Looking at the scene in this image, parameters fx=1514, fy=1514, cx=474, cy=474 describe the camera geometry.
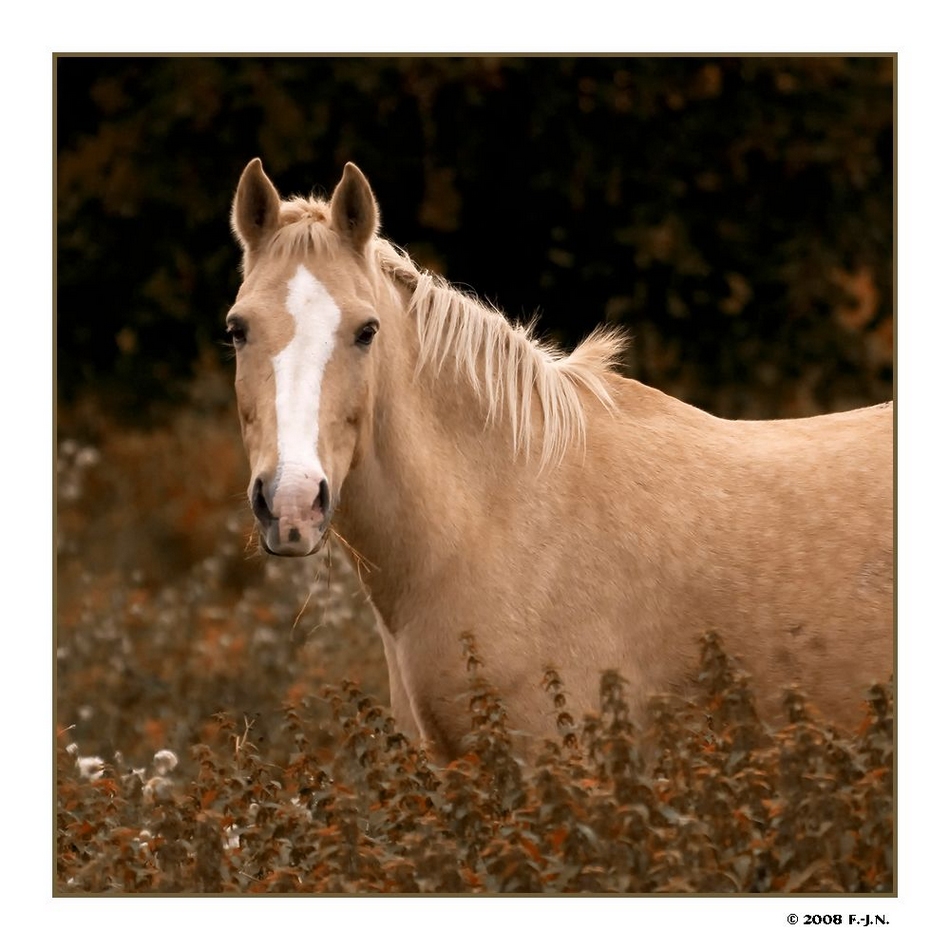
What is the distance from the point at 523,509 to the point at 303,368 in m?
1.00

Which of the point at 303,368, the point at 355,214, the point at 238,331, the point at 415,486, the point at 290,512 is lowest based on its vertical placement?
the point at 290,512

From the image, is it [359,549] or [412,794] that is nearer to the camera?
[412,794]

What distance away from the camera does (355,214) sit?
488 cm

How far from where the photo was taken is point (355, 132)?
10.3 meters

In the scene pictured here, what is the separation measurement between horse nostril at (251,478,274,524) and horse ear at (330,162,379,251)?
97 cm

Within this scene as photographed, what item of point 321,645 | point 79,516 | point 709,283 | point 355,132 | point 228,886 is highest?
point 355,132

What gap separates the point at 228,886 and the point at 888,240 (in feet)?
27.2

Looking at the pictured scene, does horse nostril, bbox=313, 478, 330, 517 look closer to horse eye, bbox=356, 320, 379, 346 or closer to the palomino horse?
the palomino horse

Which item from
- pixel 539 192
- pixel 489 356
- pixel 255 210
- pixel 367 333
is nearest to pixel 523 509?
pixel 489 356

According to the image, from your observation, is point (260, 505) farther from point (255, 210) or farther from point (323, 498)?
point (255, 210)

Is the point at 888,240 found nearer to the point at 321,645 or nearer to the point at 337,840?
the point at 321,645

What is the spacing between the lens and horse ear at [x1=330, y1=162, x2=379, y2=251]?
4844 millimetres

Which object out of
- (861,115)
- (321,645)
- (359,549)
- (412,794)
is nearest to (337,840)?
(412,794)

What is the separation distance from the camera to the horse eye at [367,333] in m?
4.66
